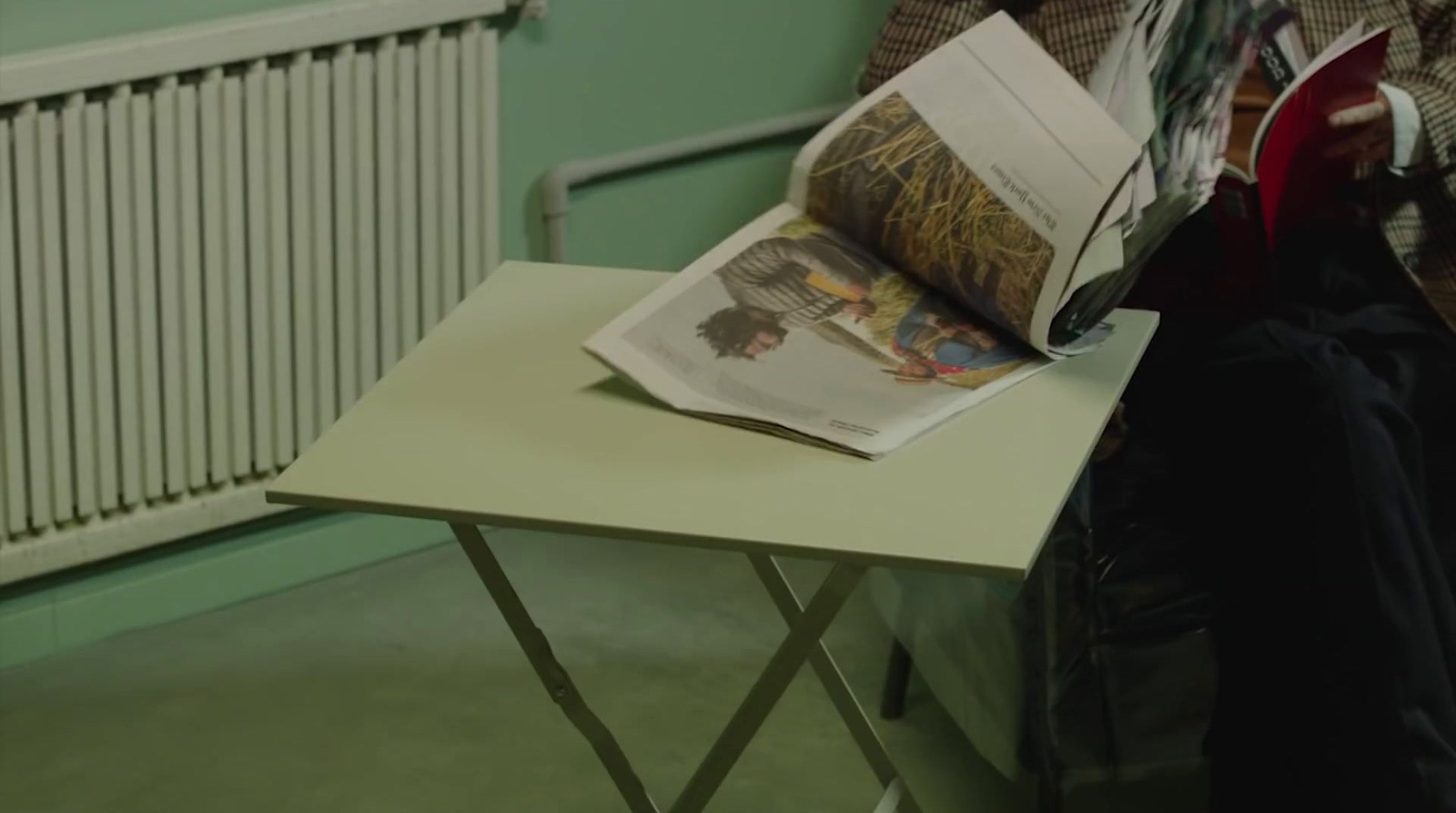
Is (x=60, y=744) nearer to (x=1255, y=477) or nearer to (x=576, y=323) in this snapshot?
(x=576, y=323)

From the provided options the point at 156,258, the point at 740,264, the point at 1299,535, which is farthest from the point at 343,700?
the point at 1299,535

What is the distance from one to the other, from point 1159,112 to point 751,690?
498 millimetres

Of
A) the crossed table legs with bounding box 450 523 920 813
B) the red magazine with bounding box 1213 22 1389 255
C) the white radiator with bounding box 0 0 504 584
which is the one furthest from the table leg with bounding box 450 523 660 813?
the white radiator with bounding box 0 0 504 584

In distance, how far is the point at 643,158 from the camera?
2283 mm

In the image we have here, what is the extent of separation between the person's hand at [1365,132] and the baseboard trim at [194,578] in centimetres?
125

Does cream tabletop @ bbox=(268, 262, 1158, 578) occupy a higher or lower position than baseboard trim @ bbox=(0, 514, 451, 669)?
higher

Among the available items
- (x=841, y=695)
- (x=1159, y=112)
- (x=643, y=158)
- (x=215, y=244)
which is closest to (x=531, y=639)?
(x=841, y=695)

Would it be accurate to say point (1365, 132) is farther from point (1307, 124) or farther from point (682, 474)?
point (682, 474)

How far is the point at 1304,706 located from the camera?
1.39m

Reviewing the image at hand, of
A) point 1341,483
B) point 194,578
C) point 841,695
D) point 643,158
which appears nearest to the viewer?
point 1341,483

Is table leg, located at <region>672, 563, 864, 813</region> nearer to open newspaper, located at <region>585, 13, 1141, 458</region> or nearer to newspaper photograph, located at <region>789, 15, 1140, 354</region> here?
open newspaper, located at <region>585, 13, 1141, 458</region>

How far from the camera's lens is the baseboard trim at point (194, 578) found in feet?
6.75

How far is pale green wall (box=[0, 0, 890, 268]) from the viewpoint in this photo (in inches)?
86.9

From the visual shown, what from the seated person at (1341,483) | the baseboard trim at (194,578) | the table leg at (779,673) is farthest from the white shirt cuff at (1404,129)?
the baseboard trim at (194,578)
